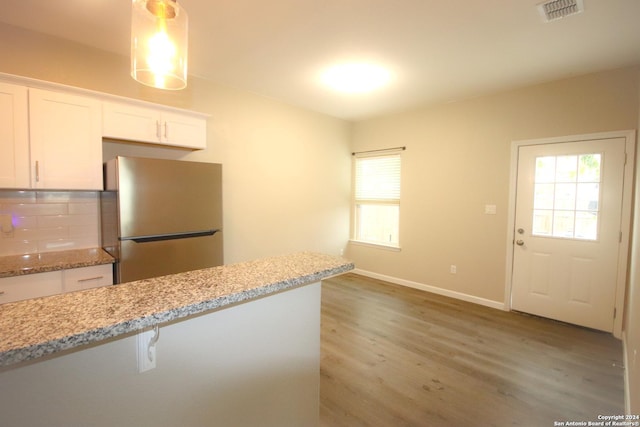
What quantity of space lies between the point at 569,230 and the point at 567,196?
0.37 m

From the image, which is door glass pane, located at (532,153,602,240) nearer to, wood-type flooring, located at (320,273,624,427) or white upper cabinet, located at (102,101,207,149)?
wood-type flooring, located at (320,273,624,427)

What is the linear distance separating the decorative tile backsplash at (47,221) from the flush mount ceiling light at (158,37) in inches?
78.4

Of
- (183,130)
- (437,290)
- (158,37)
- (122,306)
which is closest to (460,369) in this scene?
(437,290)

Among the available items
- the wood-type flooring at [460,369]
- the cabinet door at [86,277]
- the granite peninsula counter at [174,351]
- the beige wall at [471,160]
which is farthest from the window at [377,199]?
the cabinet door at [86,277]

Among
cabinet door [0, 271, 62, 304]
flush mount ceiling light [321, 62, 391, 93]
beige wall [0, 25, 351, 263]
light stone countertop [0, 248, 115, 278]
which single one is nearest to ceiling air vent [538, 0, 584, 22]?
flush mount ceiling light [321, 62, 391, 93]

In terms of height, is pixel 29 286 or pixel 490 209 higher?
pixel 490 209

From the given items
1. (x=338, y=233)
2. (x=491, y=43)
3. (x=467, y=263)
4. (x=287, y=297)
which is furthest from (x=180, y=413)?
(x=338, y=233)

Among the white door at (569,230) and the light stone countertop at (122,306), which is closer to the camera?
the light stone countertop at (122,306)

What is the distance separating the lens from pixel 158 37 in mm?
1173

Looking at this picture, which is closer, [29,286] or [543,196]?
[29,286]

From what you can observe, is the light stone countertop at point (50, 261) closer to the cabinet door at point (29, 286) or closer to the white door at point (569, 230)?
the cabinet door at point (29, 286)

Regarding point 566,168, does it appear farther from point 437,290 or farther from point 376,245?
point 376,245

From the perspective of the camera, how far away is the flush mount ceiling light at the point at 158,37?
112 centimetres

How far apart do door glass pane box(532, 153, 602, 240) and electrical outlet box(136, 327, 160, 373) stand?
3.94m
